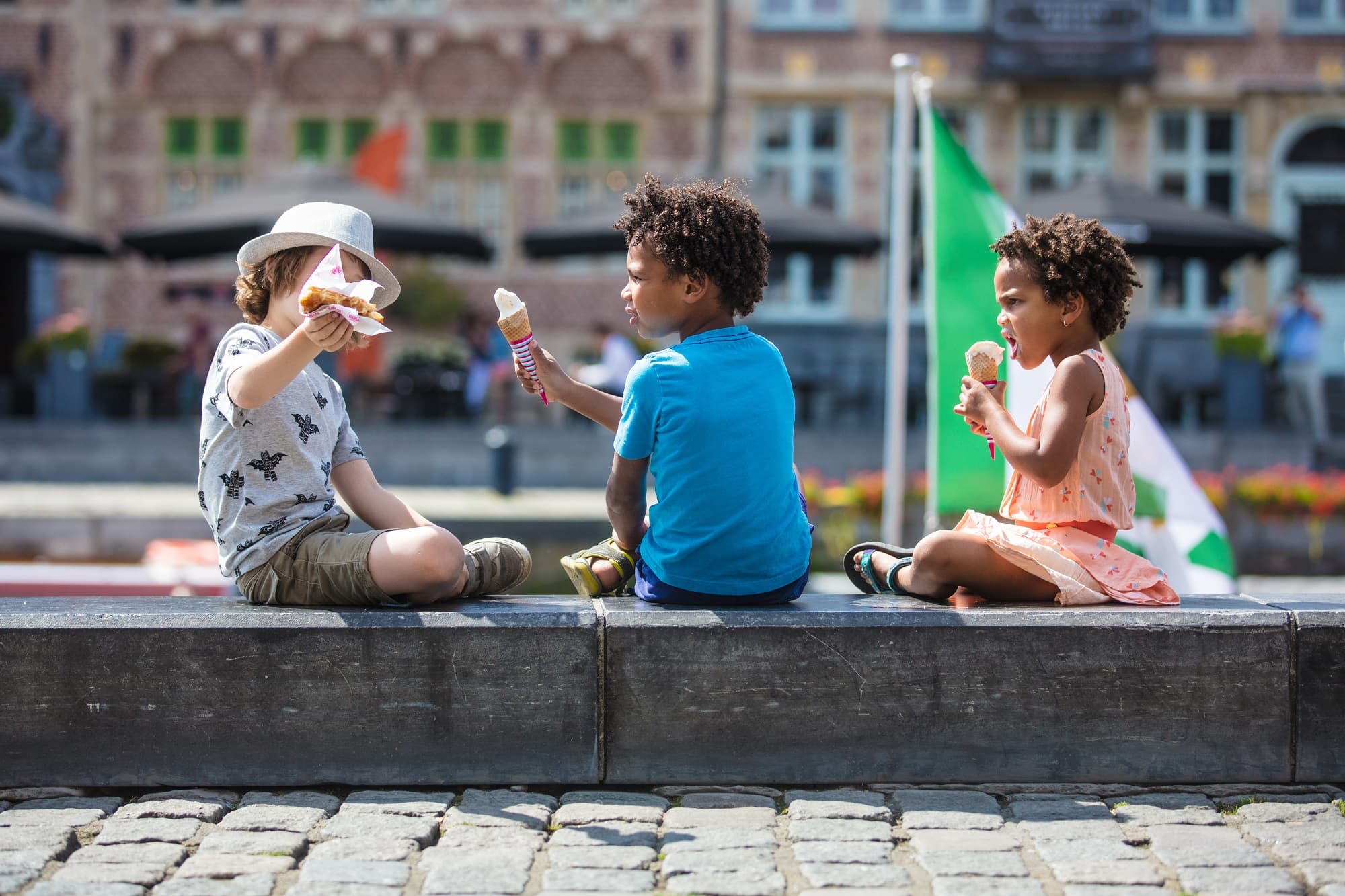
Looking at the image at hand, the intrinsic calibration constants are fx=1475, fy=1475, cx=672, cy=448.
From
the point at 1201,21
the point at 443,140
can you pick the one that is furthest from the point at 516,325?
the point at 1201,21

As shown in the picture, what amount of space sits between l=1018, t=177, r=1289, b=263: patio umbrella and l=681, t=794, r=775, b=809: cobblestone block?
38.5 ft

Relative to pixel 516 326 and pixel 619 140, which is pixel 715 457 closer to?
pixel 516 326

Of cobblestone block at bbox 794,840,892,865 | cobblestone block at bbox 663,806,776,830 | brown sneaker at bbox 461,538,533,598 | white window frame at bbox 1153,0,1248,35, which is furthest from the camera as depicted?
white window frame at bbox 1153,0,1248,35

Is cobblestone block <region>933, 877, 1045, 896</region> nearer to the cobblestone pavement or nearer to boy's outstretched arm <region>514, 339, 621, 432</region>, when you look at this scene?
the cobblestone pavement

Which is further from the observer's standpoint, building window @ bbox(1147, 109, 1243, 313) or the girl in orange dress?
building window @ bbox(1147, 109, 1243, 313)

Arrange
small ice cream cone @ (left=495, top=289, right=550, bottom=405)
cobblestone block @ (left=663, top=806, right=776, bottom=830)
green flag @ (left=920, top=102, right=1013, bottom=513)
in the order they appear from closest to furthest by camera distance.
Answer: cobblestone block @ (left=663, top=806, right=776, bottom=830) < small ice cream cone @ (left=495, top=289, right=550, bottom=405) < green flag @ (left=920, top=102, right=1013, bottom=513)

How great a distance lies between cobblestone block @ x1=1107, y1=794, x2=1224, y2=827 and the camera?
3.09m

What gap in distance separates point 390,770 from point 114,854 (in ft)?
2.06

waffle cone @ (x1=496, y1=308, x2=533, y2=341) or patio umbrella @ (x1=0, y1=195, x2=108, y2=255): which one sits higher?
patio umbrella @ (x1=0, y1=195, x2=108, y2=255)

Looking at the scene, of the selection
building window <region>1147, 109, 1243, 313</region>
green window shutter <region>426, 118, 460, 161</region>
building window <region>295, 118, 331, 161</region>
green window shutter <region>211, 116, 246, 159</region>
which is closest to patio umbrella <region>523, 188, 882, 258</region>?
green window shutter <region>426, 118, 460, 161</region>

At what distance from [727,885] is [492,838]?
0.53 meters

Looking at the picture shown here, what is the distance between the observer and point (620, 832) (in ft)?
9.87

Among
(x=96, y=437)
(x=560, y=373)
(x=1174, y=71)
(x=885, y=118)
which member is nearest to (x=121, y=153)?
(x=96, y=437)

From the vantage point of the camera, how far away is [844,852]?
2887 millimetres
